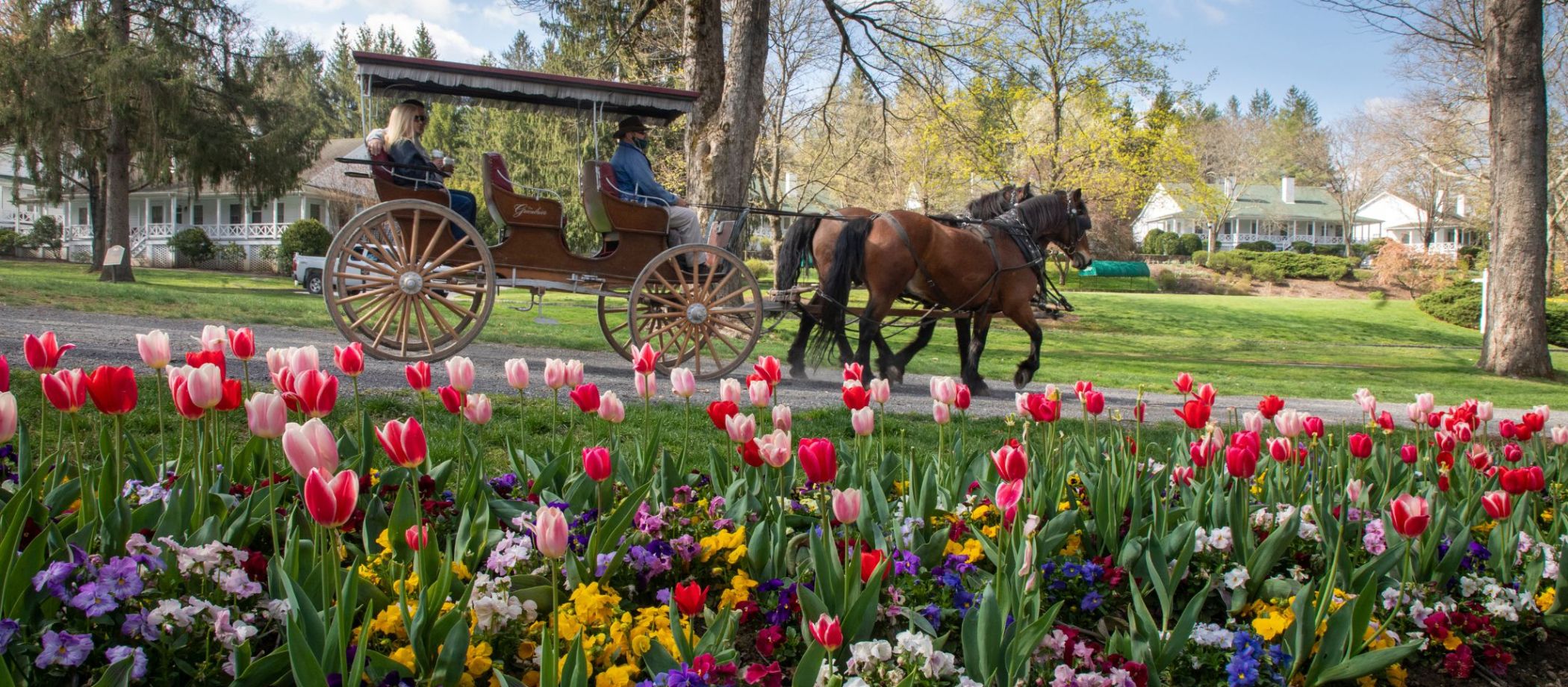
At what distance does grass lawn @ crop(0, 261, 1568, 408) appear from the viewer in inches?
530

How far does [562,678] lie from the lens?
193 cm

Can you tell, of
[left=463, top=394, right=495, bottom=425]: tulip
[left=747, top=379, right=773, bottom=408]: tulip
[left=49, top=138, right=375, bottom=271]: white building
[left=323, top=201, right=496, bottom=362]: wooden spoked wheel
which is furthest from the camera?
[left=49, top=138, right=375, bottom=271]: white building

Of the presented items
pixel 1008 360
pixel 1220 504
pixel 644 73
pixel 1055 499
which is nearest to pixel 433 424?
pixel 1055 499

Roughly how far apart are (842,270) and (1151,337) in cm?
1760

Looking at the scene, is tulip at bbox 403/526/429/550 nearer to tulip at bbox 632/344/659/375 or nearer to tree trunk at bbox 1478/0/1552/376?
tulip at bbox 632/344/659/375

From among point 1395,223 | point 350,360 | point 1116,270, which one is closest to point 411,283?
point 350,360

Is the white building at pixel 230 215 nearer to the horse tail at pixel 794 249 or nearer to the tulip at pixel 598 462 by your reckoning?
the horse tail at pixel 794 249

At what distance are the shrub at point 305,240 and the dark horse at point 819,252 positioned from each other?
2851 cm

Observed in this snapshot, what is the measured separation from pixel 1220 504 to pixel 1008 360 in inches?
485

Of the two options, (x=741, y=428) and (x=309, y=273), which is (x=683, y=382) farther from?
(x=309, y=273)

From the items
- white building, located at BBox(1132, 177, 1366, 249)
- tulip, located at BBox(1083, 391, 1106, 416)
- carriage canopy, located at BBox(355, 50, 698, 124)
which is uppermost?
white building, located at BBox(1132, 177, 1366, 249)

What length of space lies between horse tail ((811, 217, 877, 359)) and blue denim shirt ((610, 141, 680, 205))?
4.93ft

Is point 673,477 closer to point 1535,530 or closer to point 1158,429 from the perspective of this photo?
point 1535,530

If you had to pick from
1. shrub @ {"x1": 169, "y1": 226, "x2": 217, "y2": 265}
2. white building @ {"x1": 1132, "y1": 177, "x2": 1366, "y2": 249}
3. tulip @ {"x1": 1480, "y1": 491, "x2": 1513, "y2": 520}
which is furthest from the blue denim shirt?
white building @ {"x1": 1132, "y1": 177, "x2": 1366, "y2": 249}
